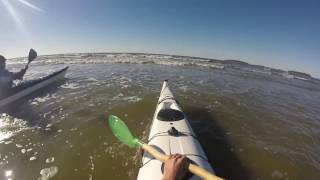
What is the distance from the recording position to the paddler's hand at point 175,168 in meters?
3.07

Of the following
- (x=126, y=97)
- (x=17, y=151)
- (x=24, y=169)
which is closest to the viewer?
(x=24, y=169)

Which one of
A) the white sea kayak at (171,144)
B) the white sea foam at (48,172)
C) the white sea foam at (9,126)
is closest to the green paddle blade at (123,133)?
the white sea kayak at (171,144)

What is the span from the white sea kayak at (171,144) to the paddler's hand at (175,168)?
756mm

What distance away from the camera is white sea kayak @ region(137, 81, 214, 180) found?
4379 millimetres

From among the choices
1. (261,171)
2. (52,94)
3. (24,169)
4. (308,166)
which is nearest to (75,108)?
(52,94)

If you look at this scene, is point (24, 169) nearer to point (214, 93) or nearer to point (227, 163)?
point (227, 163)

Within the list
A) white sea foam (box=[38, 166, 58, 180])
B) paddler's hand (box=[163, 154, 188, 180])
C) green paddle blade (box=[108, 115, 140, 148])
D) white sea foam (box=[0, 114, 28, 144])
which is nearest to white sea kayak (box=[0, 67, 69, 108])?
white sea foam (box=[0, 114, 28, 144])

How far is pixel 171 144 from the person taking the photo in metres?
5.18

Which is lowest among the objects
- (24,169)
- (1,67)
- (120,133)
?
(24,169)

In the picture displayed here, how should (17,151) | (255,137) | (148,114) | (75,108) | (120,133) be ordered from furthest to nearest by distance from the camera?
(75,108), (148,114), (255,137), (17,151), (120,133)

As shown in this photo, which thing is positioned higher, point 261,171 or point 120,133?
point 120,133

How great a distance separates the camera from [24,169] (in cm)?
609

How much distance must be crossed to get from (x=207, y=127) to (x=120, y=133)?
3.79 metres

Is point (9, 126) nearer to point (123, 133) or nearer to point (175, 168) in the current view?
point (123, 133)
